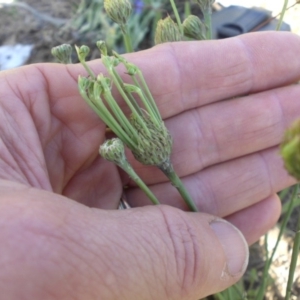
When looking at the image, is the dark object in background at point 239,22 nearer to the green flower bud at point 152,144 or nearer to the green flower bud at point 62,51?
the green flower bud at point 62,51

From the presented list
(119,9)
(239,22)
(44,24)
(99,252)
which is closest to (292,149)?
(99,252)

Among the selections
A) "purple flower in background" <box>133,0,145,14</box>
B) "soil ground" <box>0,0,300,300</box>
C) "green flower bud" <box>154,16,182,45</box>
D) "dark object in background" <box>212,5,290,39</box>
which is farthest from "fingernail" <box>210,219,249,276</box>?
"purple flower in background" <box>133,0,145,14</box>

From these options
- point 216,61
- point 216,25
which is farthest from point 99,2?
point 216,61

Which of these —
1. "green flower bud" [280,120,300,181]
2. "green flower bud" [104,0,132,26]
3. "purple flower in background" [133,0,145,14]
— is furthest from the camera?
"purple flower in background" [133,0,145,14]

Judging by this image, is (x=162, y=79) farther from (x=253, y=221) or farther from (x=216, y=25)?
(x=216, y=25)

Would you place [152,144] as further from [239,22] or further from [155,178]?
[239,22]

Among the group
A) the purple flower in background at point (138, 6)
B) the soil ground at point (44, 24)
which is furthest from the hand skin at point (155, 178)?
the purple flower in background at point (138, 6)

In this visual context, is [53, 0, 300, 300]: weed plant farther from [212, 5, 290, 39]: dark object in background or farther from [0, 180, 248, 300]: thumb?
[212, 5, 290, 39]: dark object in background
